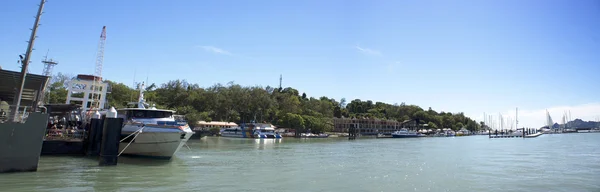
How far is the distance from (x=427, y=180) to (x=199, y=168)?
1302 centimetres

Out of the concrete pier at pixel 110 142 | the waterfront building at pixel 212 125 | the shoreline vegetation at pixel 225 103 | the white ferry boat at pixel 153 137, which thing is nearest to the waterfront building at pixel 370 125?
the shoreline vegetation at pixel 225 103

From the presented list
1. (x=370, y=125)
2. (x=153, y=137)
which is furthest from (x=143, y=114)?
(x=370, y=125)

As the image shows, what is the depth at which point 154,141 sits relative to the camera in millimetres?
23578

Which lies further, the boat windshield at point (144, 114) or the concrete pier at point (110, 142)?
the boat windshield at point (144, 114)

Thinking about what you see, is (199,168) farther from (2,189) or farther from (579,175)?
(579,175)

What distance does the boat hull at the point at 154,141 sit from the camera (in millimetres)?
23391

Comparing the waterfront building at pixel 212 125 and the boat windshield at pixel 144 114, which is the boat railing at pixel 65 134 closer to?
the boat windshield at pixel 144 114

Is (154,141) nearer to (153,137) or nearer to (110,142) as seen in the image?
(153,137)

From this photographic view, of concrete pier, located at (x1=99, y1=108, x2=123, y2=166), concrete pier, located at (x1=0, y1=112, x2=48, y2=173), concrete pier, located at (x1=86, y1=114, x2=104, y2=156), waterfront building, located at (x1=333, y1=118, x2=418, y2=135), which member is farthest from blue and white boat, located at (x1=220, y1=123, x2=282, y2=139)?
concrete pier, located at (x1=0, y1=112, x2=48, y2=173)

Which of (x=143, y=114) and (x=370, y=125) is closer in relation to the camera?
(x=143, y=114)

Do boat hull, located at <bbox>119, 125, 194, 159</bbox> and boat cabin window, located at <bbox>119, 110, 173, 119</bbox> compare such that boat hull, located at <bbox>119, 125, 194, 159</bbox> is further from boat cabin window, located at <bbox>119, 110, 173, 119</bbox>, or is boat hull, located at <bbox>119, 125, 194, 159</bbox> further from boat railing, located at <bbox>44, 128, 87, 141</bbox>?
boat railing, located at <bbox>44, 128, 87, 141</bbox>

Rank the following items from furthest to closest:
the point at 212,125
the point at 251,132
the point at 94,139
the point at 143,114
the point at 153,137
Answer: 1. the point at 212,125
2. the point at 251,132
3. the point at 143,114
4. the point at 94,139
5. the point at 153,137

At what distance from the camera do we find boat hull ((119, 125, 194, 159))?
23391 millimetres

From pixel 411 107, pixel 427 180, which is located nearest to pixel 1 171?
pixel 427 180
